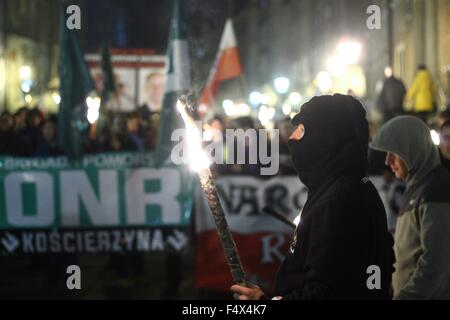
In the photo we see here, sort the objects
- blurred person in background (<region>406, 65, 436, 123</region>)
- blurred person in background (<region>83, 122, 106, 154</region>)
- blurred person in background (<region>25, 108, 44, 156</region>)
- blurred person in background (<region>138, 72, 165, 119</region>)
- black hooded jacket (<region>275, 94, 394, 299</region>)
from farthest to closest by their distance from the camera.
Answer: blurred person in background (<region>138, 72, 165, 119</region>) < blurred person in background (<region>406, 65, 436, 123</region>) < blurred person in background (<region>25, 108, 44, 156</region>) < blurred person in background (<region>83, 122, 106, 154</region>) < black hooded jacket (<region>275, 94, 394, 299</region>)

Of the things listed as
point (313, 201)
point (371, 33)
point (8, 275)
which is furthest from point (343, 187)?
point (371, 33)

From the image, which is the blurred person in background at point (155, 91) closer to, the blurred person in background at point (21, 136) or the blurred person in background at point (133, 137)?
the blurred person in background at point (21, 136)

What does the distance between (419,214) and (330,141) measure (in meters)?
1.49

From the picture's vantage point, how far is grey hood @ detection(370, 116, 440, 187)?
14.3 ft

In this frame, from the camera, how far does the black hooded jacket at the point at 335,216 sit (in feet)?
9.31

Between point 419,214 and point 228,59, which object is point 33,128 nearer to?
point 228,59

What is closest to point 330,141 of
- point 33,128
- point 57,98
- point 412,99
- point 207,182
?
point 207,182

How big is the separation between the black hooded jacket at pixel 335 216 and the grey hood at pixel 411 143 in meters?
1.34

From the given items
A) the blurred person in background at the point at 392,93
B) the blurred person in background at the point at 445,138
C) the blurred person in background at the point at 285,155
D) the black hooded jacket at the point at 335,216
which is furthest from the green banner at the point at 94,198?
the blurred person in background at the point at 392,93

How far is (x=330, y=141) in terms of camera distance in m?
2.97

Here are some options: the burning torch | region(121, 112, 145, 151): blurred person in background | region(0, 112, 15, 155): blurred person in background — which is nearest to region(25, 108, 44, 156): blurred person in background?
region(0, 112, 15, 155): blurred person in background

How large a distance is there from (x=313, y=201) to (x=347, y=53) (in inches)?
758

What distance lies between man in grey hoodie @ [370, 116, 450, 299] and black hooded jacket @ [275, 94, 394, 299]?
40.9 inches

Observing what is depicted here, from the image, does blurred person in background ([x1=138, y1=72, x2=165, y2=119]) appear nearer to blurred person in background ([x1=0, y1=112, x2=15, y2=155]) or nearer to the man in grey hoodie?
blurred person in background ([x1=0, y1=112, x2=15, y2=155])
